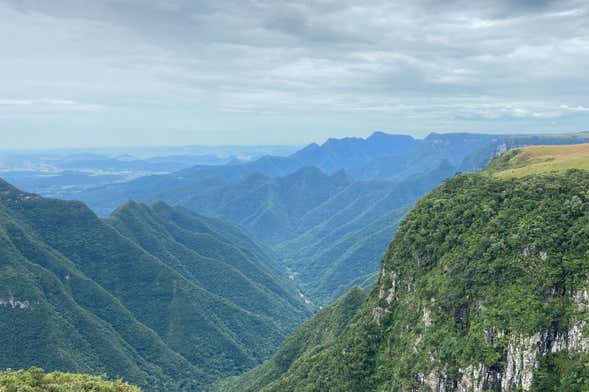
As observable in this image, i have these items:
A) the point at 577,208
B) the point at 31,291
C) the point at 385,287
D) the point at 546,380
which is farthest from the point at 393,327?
the point at 31,291

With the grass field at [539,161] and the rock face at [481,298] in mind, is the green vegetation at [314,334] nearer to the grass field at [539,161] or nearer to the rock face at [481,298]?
the rock face at [481,298]

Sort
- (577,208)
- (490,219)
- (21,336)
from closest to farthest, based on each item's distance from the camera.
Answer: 1. (577,208)
2. (490,219)
3. (21,336)

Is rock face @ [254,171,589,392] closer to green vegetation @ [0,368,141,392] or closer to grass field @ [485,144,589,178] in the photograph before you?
grass field @ [485,144,589,178]

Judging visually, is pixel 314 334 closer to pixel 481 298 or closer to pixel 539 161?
pixel 539 161

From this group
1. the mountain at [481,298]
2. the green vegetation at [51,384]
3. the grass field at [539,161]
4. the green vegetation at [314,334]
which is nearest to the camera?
the green vegetation at [51,384]

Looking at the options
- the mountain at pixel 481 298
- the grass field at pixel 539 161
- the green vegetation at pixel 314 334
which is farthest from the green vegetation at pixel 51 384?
the grass field at pixel 539 161

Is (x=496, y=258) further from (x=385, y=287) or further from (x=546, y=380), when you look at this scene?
(x=385, y=287)
